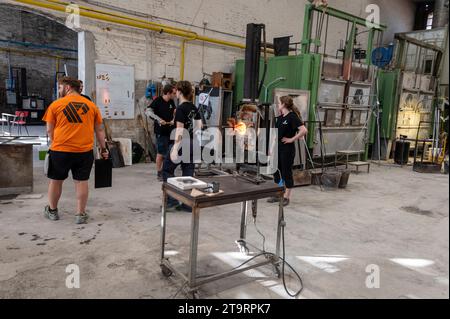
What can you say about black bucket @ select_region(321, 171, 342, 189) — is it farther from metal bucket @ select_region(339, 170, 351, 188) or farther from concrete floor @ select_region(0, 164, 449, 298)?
concrete floor @ select_region(0, 164, 449, 298)

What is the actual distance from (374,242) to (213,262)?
1693 mm

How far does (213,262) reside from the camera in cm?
283

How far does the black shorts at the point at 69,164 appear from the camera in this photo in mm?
3305

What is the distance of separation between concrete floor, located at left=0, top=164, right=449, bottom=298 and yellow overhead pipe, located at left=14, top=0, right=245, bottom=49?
9.64 ft

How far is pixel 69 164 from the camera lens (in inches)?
132

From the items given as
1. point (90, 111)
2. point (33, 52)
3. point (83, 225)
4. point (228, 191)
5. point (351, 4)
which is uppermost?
point (351, 4)

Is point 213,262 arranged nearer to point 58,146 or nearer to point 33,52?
point 58,146

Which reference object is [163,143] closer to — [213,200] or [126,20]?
[126,20]

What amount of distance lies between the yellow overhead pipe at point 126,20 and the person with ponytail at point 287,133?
3818mm

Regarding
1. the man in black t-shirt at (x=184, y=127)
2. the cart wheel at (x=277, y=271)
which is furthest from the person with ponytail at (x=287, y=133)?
the cart wheel at (x=277, y=271)

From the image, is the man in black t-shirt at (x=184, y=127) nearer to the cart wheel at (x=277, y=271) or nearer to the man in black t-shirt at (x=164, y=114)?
the man in black t-shirt at (x=164, y=114)
